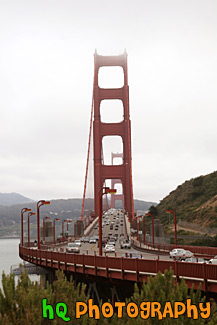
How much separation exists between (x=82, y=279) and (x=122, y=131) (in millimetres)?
76190

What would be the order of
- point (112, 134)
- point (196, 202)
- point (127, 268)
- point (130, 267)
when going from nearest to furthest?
point (130, 267), point (127, 268), point (196, 202), point (112, 134)

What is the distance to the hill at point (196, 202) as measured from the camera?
3340 inches

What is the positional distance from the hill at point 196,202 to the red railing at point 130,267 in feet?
158

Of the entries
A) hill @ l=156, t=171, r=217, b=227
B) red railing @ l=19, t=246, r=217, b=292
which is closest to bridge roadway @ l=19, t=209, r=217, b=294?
red railing @ l=19, t=246, r=217, b=292

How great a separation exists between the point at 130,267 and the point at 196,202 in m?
82.8

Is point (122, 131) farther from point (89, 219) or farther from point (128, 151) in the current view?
point (89, 219)

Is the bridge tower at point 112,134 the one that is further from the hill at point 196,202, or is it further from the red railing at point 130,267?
the red railing at point 130,267

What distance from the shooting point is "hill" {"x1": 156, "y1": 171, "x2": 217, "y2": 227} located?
84838 millimetres

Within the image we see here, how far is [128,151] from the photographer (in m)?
110

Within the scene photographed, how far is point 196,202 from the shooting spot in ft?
347

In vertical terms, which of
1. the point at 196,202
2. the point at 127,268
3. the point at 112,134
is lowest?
the point at 127,268

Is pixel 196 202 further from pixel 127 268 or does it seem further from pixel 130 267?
pixel 130 267

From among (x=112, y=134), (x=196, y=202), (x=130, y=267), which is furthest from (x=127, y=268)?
(x=196, y=202)

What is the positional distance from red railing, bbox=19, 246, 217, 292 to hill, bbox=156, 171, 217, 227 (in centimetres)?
4825
